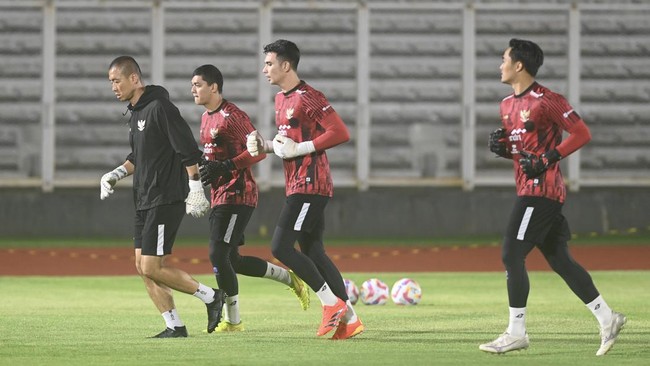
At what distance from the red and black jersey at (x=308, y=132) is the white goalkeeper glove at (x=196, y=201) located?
583mm

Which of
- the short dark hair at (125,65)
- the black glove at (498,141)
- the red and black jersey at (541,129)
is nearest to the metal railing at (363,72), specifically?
the short dark hair at (125,65)

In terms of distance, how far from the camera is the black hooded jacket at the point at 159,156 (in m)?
9.24

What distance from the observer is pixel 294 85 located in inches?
371

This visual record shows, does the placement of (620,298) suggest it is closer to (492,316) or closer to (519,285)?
(492,316)

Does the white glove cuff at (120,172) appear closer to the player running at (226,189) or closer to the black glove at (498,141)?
the player running at (226,189)

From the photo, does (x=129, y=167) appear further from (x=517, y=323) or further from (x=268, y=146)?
(x=517, y=323)

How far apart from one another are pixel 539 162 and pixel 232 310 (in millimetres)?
2844

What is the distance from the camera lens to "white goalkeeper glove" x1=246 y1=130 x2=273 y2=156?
927cm

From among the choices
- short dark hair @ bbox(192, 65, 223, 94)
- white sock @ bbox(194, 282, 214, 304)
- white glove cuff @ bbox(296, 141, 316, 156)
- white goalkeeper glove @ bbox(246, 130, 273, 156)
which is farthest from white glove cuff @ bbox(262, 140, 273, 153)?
white sock @ bbox(194, 282, 214, 304)

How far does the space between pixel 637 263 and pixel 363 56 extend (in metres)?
7.90

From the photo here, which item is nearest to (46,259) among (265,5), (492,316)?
(265,5)

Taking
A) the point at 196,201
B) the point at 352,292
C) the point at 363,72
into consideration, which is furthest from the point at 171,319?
the point at 363,72

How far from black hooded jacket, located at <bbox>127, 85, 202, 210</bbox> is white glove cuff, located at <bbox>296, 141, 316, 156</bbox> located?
70 cm

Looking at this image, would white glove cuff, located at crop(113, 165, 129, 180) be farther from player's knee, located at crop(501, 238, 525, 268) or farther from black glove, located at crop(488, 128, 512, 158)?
player's knee, located at crop(501, 238, 525, 268)
